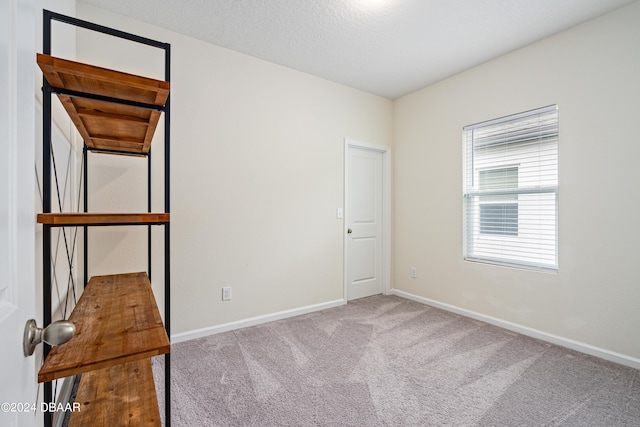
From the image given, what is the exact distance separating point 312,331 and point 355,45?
2.68m

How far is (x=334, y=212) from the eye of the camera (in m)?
3.61

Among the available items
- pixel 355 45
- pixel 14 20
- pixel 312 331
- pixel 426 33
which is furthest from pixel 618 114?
pixel 14 20

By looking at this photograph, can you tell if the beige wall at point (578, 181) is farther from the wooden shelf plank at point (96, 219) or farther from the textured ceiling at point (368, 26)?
the wooden shelf plank at point (96, 219)

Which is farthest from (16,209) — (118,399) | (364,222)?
(364,222)

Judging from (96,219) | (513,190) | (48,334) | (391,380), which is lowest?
(391,380)

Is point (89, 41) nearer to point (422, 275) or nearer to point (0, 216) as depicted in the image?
point (0, 216)

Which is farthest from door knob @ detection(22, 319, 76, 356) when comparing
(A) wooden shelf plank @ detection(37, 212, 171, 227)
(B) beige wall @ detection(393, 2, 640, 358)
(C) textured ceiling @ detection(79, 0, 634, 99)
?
(B) beige wall @ detection(393, 2, 640, 358)

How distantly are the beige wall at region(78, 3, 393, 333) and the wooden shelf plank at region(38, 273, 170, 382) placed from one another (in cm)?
111

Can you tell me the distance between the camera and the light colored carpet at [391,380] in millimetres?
1705

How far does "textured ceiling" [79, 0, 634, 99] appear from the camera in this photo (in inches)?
88.4

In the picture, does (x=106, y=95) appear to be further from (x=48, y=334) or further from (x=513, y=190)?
(x=513, y=190)

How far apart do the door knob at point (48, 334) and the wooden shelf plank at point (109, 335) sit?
0.26 m

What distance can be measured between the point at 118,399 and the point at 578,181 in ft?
11.1

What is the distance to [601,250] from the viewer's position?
2.37m
